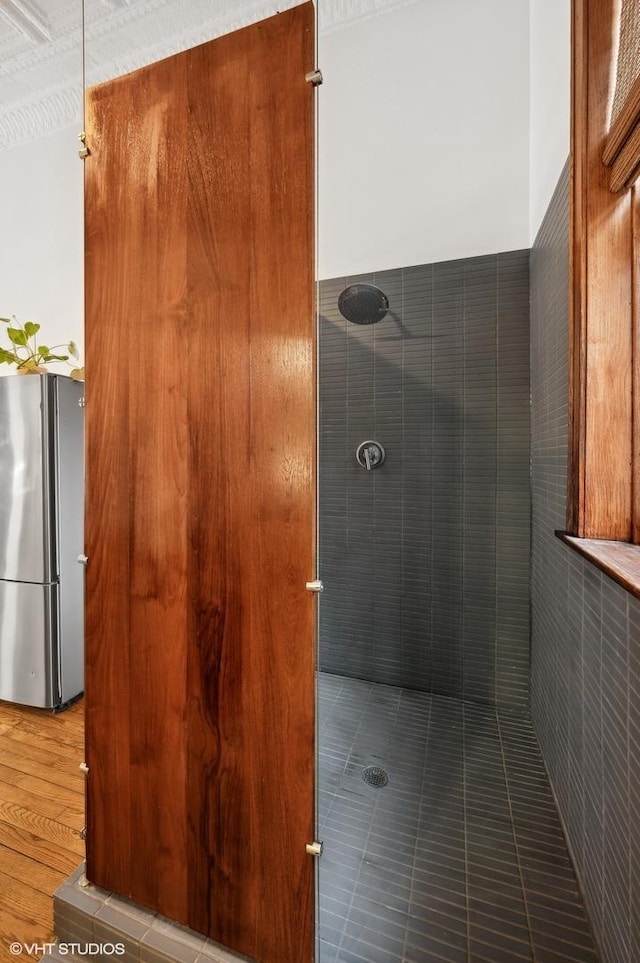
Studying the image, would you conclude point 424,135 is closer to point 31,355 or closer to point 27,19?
point 27,19

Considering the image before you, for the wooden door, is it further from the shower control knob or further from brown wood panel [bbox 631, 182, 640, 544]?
the shower control knob

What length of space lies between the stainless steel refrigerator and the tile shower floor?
1.40 m

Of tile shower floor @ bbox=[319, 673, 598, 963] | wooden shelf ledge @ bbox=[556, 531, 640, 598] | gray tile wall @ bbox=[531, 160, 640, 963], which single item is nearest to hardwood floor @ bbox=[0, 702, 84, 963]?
tile shower floor @ bbox=[319, 673, 598, 963]

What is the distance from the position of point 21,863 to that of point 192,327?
1683 millimetres

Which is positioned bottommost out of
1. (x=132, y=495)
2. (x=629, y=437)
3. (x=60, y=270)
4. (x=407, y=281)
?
(x=132, y=495)

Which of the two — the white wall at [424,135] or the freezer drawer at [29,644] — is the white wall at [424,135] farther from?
the freezer drawer at [29,644]

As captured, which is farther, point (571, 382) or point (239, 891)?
point (571, 382)

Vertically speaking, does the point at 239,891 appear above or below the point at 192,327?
below

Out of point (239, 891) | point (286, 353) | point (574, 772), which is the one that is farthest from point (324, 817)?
point (286, 353)

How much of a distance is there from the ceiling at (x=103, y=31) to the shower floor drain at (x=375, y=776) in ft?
10.3

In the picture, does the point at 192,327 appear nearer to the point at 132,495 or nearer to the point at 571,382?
the point at 132,495

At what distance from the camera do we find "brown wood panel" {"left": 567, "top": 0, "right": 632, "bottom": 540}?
1029 millimetres

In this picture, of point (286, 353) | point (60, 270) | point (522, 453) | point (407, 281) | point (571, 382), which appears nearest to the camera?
point (286, 353)

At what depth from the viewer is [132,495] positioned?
3.24 ft
